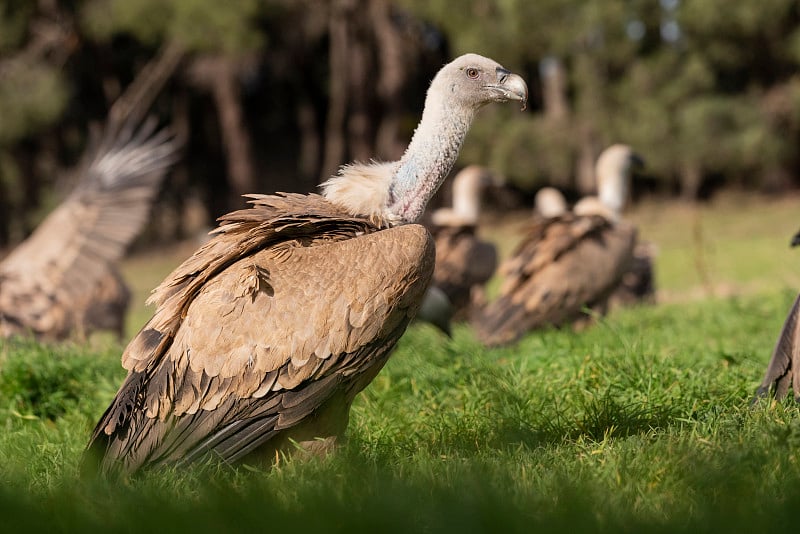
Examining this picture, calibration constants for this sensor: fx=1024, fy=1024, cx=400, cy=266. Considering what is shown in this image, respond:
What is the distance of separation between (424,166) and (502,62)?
18892 millimetres

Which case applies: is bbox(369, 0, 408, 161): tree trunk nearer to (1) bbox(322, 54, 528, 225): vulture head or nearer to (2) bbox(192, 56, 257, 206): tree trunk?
(2) bbox(192, 56, 257, 206): tree trunk

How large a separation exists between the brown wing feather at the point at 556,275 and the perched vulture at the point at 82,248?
132 inches

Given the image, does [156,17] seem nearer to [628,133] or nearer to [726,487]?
[628,133]

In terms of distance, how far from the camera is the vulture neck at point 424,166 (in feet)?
14.1

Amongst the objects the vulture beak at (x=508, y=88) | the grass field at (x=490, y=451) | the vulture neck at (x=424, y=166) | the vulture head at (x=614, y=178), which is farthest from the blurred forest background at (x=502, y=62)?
the vulture neck at (x=424, y=166)

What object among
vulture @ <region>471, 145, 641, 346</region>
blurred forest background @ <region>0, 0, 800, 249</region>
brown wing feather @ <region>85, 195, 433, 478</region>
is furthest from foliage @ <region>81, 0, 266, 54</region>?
brown wing feather @ <region>85, 195, 433, 478</region>

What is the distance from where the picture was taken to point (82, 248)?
29.5 feet

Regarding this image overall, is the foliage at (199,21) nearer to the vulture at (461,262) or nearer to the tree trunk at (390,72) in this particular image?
the tree trunk at (390,72)

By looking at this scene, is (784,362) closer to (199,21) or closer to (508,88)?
(508,88)

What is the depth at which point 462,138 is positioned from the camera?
14.6ft

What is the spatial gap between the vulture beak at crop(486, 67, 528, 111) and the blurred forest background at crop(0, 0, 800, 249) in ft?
58.0

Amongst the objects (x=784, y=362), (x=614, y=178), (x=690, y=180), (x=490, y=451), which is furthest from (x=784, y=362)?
(x=690, y=180)

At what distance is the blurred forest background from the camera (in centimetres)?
2309

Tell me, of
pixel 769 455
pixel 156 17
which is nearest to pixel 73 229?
Result: pixel 769 455
